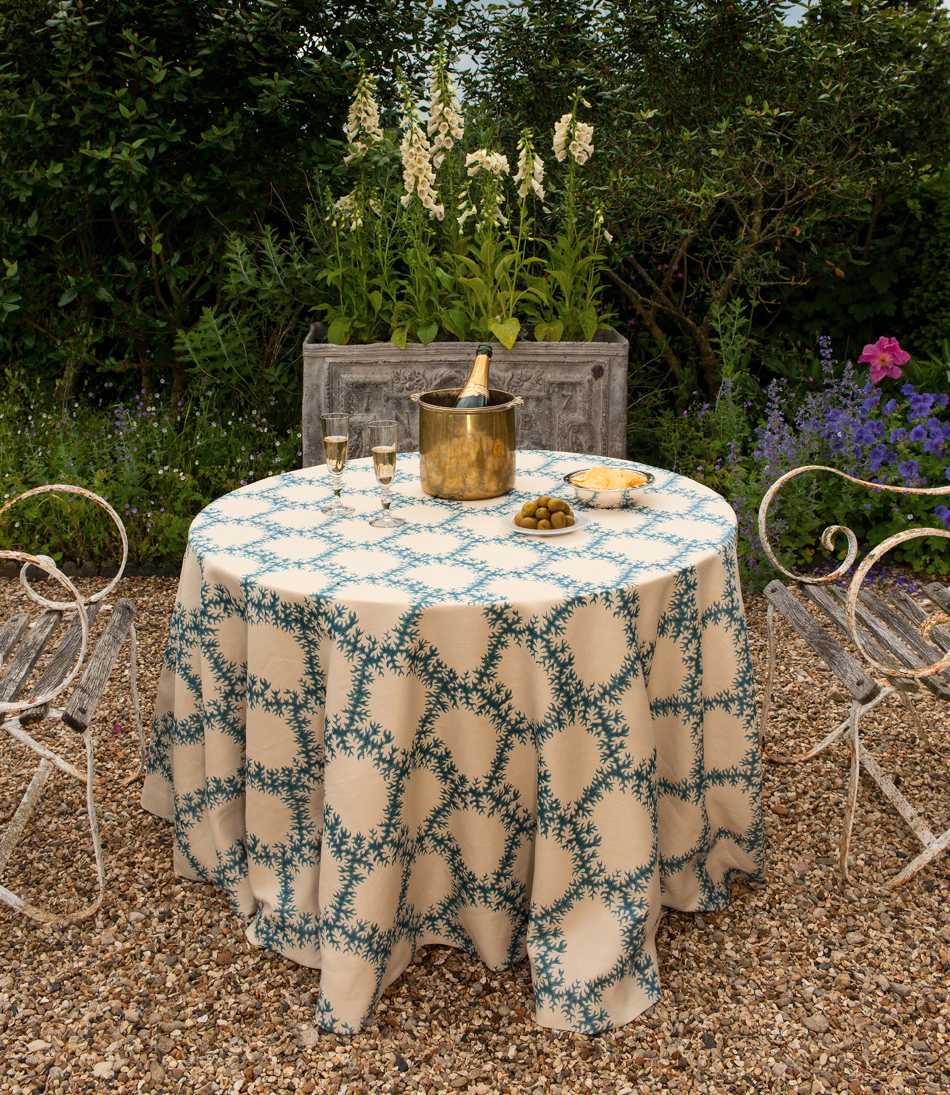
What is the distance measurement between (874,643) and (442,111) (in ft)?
9.34

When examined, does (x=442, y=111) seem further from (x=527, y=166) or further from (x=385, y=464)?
(x=385, y=464)

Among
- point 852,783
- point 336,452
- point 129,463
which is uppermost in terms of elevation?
point 336,452

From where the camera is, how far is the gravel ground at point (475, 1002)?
1.71m

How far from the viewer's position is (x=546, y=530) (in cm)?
194

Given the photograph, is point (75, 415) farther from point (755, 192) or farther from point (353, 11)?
point (755, 192)

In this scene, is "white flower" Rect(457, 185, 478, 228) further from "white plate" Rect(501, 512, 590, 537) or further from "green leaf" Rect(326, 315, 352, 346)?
"white plate" Rect(501, 512, 590, 537)

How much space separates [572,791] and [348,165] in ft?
12.1

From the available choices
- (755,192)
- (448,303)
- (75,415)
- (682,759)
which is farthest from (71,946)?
(755,192)

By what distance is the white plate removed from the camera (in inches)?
76.3

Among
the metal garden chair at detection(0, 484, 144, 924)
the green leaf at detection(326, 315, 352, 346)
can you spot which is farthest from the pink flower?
the metal garden chair at detection(0, 484, 144, 924)

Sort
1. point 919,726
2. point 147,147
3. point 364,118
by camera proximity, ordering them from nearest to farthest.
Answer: point 919,726 → point 364,118 → point 147,147

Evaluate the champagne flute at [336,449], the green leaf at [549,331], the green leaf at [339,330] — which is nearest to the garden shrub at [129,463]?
the green leaf at [339,330]

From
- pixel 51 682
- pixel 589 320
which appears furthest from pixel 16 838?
pixel 589 320

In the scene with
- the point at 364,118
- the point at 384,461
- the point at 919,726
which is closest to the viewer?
the point at 384,461
